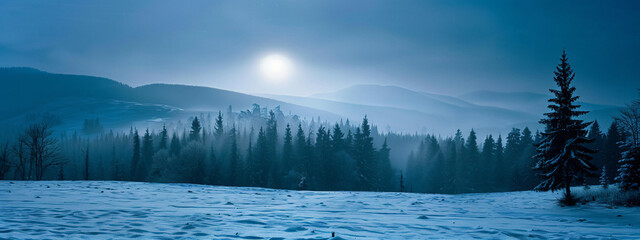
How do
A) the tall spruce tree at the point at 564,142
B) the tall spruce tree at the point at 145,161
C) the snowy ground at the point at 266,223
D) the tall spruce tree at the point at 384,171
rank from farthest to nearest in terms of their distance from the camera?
the tall spruce tree at the point at 145,161, the tall spruce tree at the point at 384,171, the tall spruce tree at the point at 564,142, the snowy ground at the point at 266,223

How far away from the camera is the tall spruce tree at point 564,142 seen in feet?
64.2

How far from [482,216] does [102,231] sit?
44.0ft

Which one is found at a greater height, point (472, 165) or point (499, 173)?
point (472, 165)

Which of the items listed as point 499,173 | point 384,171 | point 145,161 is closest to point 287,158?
point 384,171

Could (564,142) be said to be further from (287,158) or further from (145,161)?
(145,161)

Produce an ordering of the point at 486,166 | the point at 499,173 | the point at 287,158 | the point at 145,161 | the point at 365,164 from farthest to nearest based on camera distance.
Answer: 1. the point at 145,161
2. the point at 287,158
3. the point at 486,166
4. the point at 499,173
5. the point at 365,164

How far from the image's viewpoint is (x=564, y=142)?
2008cm

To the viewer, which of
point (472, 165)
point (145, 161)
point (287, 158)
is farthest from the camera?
point (145, 161)

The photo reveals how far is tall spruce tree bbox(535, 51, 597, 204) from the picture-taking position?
19.6 metres

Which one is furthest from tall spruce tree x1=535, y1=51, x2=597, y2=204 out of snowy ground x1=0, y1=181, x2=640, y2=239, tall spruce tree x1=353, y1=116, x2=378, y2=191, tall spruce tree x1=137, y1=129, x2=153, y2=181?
tall spruce tree x1=137, y1=129, x2=153, y2=181

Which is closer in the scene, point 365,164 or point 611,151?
point 611,151

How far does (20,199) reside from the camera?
44.0ft

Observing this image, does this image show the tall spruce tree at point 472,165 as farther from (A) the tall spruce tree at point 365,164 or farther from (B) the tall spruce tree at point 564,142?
(B) the tall spruce tree at point 564,142

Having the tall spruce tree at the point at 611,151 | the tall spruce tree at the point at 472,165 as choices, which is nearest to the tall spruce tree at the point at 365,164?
the tall spruce tree at the point at 472,165
